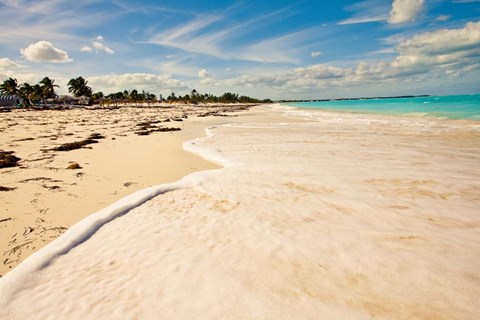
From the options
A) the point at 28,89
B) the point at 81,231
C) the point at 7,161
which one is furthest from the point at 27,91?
the point at 81,231

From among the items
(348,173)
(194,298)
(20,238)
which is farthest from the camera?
(348,173)

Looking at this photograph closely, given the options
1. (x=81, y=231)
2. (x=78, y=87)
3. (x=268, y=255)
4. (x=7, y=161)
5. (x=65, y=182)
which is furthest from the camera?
(x=78, y=87)

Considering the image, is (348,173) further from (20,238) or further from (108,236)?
(20,238)

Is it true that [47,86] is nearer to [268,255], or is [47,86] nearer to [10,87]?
[10,87]

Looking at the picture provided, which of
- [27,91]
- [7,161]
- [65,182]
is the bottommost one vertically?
[65,182]

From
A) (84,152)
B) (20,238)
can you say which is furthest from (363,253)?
(84,152)

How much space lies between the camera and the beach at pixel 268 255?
3365mm

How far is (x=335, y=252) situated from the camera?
446 cm

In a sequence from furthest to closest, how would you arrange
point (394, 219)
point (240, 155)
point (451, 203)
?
point (240, 155)
point (451, 203)
point (394, 219)

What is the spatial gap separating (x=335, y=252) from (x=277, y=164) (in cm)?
609

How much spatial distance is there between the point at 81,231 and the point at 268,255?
3.71m

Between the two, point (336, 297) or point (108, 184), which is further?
point (108, 184)

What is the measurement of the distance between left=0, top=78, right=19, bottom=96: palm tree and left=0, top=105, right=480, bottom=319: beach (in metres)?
113

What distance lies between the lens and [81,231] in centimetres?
517
